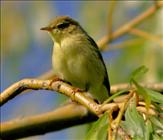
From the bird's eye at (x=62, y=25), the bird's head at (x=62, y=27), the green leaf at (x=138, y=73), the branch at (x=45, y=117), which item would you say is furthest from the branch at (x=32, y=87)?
the bird's eye at (x=62, y=25)

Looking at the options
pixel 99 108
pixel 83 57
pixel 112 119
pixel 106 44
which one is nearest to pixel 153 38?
pixel 106 44

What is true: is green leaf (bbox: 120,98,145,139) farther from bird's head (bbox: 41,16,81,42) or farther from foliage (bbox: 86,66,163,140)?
bird's head (bbox: 41,16,81,42)

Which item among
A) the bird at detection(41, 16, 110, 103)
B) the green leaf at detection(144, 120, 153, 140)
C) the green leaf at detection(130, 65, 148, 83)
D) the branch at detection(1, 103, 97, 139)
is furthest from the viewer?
the bird at detection(41, 16, 110, 103)

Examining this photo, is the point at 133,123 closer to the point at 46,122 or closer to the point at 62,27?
the point at 46,122

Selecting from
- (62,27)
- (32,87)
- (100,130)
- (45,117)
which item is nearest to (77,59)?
(62,27)

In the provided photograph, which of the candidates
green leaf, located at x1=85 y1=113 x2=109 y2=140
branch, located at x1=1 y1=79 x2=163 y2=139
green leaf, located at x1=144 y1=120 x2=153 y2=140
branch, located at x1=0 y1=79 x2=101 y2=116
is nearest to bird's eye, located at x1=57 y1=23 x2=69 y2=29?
branch, located at x1=1 y1=79 x2=163 y2=139

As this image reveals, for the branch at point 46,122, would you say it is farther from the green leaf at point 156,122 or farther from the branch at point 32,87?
the green leaf at point 156,122
